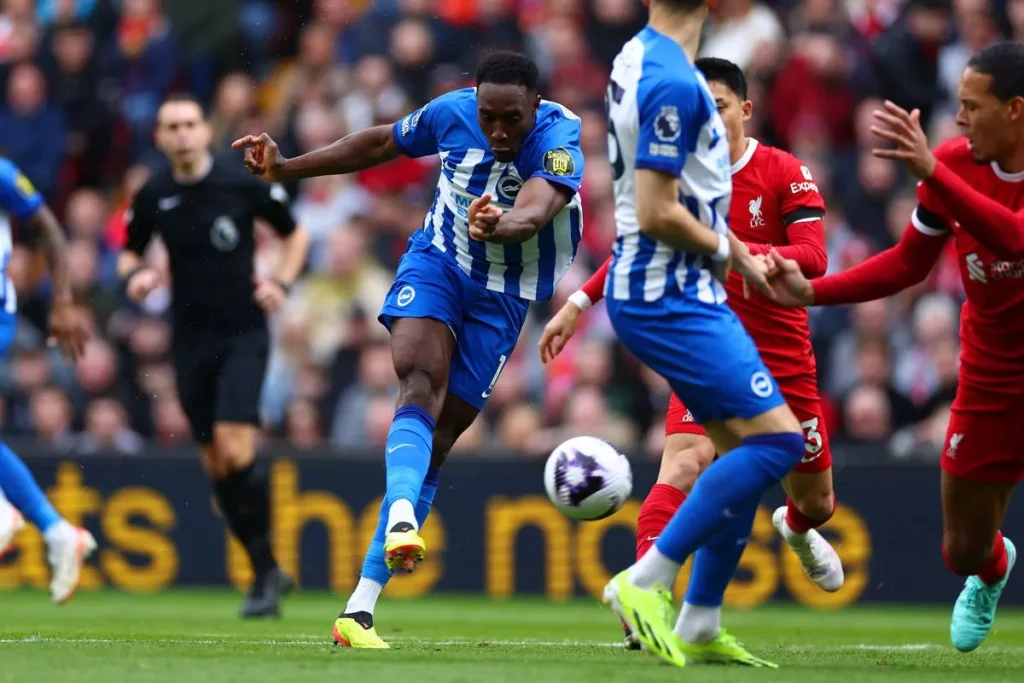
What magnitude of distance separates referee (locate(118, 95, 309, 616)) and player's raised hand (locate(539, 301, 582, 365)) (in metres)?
3.43

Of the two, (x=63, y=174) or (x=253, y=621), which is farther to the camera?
(x=63, y=174)

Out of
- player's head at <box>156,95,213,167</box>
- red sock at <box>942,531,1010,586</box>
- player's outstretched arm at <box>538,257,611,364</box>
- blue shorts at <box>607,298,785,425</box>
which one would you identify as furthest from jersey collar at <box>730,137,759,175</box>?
player's head at <box>156,95,213,167</box>

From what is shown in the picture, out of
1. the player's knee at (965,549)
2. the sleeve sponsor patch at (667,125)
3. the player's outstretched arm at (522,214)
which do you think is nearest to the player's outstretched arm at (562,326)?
the player's outstretched arm at (522,214)

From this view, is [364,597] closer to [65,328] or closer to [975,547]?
[975,547]

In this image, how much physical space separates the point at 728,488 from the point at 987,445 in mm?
1798

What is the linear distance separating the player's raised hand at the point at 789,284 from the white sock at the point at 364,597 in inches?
82.2

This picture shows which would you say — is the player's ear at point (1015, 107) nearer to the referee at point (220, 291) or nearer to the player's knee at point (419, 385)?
the player's knee at point (419, 385)

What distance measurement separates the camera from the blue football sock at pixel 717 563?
6297 mm

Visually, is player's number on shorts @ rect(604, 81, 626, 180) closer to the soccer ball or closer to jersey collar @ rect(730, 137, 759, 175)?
the soccer ball

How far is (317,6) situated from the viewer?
16.6m

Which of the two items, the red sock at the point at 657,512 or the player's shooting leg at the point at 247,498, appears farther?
the player's shooting leg at the point at 247,498

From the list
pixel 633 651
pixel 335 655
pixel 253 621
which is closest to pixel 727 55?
pixel 253 621

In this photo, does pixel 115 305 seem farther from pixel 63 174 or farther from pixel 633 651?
pixel 633 651

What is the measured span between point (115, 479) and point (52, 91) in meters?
5.02
